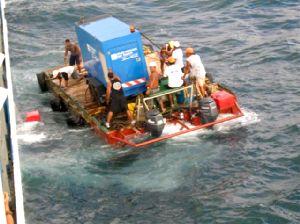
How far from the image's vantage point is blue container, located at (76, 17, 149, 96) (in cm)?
1912

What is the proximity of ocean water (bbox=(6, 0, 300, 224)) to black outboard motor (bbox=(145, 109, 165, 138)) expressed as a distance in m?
0.63

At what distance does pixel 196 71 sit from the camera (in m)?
19.9

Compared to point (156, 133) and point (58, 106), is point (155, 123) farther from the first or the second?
Result: point (58, 106)

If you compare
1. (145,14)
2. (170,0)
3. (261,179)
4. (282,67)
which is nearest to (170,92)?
(261,179)

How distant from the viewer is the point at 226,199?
16.2 m

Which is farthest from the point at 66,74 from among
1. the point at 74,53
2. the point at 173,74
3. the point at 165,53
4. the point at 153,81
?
the point at 173,74

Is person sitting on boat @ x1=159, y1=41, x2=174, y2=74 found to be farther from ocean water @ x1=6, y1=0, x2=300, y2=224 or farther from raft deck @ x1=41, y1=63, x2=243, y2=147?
ocean water @ x1=6, y1=0, x2=300, y2=224

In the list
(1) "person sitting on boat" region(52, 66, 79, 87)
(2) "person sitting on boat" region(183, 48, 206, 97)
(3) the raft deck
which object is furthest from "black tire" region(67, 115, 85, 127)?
(2) "person sitting on boat" region(183, 48, 206, 97)

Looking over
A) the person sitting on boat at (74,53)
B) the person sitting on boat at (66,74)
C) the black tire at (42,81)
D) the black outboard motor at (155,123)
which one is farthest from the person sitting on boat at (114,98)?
the black tire at (42,81)

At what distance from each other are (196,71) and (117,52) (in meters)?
2.70

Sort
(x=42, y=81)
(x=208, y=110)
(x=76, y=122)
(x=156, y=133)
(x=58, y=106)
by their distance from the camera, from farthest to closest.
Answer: (x=42, y=81)
(x=58, y=106)
(x=76, y=122)
(x=208, y=110)
(x=156, y=133)

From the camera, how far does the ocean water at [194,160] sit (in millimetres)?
16031

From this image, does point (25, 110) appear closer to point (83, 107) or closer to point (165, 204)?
point (83, 107)

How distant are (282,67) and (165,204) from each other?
10.6 meters
